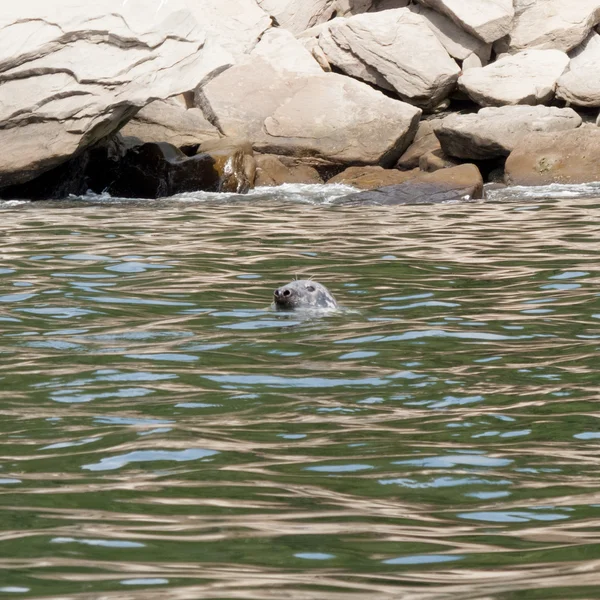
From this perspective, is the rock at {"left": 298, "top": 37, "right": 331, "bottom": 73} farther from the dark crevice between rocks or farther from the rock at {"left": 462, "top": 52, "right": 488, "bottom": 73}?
the dark crevice between rocks

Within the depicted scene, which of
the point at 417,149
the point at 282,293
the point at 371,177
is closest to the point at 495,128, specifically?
the point at 417,149

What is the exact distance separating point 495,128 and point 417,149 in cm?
158

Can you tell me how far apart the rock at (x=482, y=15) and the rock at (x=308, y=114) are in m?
3.28

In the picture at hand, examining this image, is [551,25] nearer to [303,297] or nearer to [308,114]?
[308,114]

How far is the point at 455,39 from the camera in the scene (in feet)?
77.3

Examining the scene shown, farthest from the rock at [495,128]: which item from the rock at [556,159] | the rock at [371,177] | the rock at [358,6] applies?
the rock at [358,6]

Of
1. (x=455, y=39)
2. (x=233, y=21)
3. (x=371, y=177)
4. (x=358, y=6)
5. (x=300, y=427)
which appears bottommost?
(x=300, y=427)

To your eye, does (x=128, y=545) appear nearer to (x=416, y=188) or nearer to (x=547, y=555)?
(x=547, y=555)

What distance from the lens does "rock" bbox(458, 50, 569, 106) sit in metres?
21.4

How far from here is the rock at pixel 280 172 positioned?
19.0m

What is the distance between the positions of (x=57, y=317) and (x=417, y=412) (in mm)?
3360

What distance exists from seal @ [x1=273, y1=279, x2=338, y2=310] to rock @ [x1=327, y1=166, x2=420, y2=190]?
983 cm

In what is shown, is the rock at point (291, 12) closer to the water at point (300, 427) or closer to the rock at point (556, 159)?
the rock at point (556, 159)

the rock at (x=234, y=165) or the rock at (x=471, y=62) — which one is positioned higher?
the rock at (x=471, y=62)
